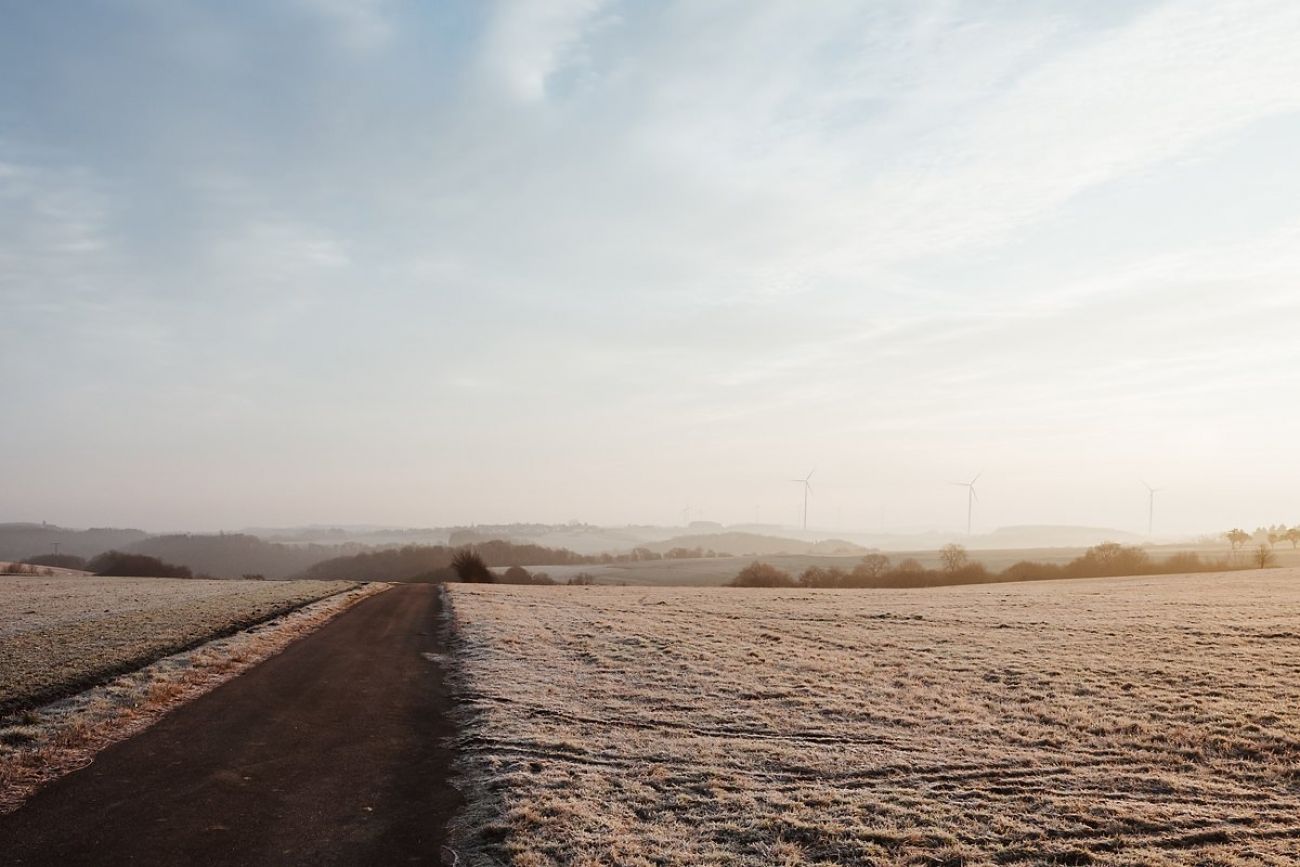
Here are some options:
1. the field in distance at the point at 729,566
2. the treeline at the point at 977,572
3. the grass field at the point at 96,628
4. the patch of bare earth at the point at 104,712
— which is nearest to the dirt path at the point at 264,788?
the patch of bare earth at the point at 104,712

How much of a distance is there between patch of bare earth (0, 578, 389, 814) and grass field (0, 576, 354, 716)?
0.96 m

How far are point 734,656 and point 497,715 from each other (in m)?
11.5

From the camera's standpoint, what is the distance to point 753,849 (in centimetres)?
1094

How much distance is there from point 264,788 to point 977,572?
354 feet

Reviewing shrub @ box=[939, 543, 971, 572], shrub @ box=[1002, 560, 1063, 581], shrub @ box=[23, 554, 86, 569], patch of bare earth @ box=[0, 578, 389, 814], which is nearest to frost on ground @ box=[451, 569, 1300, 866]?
patch of bare earth @ box=[0, 578, 389, 814]

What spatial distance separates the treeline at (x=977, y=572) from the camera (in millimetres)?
101562

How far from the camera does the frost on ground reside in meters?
11.2

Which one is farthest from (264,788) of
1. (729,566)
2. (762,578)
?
(729,566)

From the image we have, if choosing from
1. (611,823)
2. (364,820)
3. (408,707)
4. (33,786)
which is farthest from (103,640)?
(611,823)

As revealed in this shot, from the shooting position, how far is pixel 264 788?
12945 mm

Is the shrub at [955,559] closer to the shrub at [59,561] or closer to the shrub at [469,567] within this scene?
the shrub at [469,567]

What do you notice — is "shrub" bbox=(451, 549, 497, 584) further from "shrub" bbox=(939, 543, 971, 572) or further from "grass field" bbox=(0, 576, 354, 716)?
"shrub" bbox=(939, 543, 971, 572)

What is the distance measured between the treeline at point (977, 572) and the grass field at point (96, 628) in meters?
69.3

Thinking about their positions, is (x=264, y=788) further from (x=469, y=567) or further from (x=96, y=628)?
(x=469, y=567)
